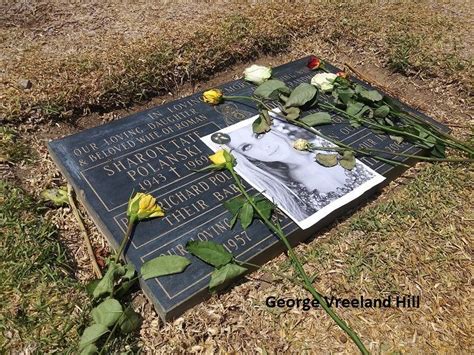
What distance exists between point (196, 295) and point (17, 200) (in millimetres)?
1013

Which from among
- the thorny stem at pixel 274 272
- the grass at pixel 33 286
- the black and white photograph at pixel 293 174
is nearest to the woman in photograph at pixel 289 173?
the black and white photograph at pixel 293 174

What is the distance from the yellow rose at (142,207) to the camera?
1.82 m

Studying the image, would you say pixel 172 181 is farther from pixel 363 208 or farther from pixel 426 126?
pixel 426 126

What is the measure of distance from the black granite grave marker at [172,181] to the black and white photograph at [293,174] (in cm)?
6

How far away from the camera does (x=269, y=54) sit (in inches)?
134

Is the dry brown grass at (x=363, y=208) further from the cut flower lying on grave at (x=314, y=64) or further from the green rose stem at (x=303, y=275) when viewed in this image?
the cut flower lying on grave at (x=314, y=64)

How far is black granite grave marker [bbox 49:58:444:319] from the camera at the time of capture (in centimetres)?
175

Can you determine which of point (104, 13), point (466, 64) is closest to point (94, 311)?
point (104, 13)

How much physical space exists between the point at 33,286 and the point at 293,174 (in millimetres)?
1285

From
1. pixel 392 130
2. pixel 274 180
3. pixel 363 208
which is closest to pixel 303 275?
pixel 274 180

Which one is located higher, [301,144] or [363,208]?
[301,144]

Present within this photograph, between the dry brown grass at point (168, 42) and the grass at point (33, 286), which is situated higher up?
the dry brown grass at point (168, 42)

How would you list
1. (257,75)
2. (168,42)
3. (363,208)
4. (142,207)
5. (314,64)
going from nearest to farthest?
(142,207), (363,208), (257,75), (314,64), (168,42)

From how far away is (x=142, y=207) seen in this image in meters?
1.82
